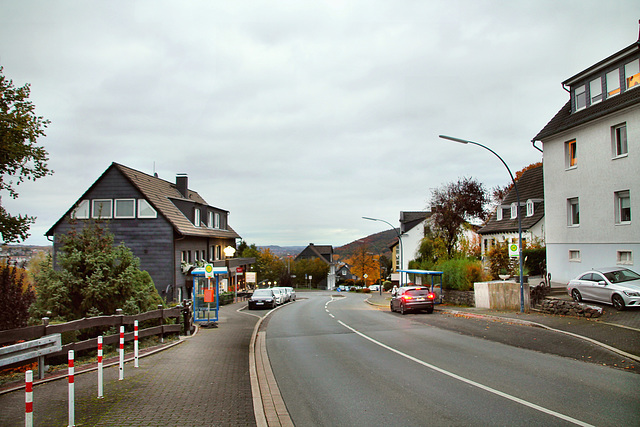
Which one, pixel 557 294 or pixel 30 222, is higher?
pixel 30 222

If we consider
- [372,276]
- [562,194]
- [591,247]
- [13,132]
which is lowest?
[372,276]

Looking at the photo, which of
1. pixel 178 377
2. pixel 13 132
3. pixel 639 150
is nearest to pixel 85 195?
pixel 13 132

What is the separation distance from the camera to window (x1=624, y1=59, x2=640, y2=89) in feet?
68.3

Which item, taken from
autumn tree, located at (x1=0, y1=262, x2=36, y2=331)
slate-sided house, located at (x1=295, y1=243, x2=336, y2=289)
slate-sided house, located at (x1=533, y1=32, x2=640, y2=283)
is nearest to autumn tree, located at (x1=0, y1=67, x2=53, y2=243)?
autumn tree, located at (x1=0, y1=262, x2=36, y2=331)

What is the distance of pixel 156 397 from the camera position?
7.53m

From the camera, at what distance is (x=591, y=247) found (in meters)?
22.8

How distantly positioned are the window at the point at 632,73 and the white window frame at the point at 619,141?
6.37ft

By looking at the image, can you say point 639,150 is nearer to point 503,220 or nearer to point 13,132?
point 503,220

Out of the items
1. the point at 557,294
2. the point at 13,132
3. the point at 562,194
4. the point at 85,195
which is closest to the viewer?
the point at 13,132

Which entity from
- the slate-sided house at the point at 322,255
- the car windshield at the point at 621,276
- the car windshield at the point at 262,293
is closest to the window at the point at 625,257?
the car windshield at the point at 621,276

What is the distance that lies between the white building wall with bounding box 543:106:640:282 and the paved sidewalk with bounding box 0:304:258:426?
18467 millimetres

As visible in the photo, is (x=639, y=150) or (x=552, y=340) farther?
(x=639, y=150)

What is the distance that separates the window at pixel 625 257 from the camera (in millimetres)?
20425

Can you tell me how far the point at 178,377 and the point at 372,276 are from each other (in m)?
89.8
